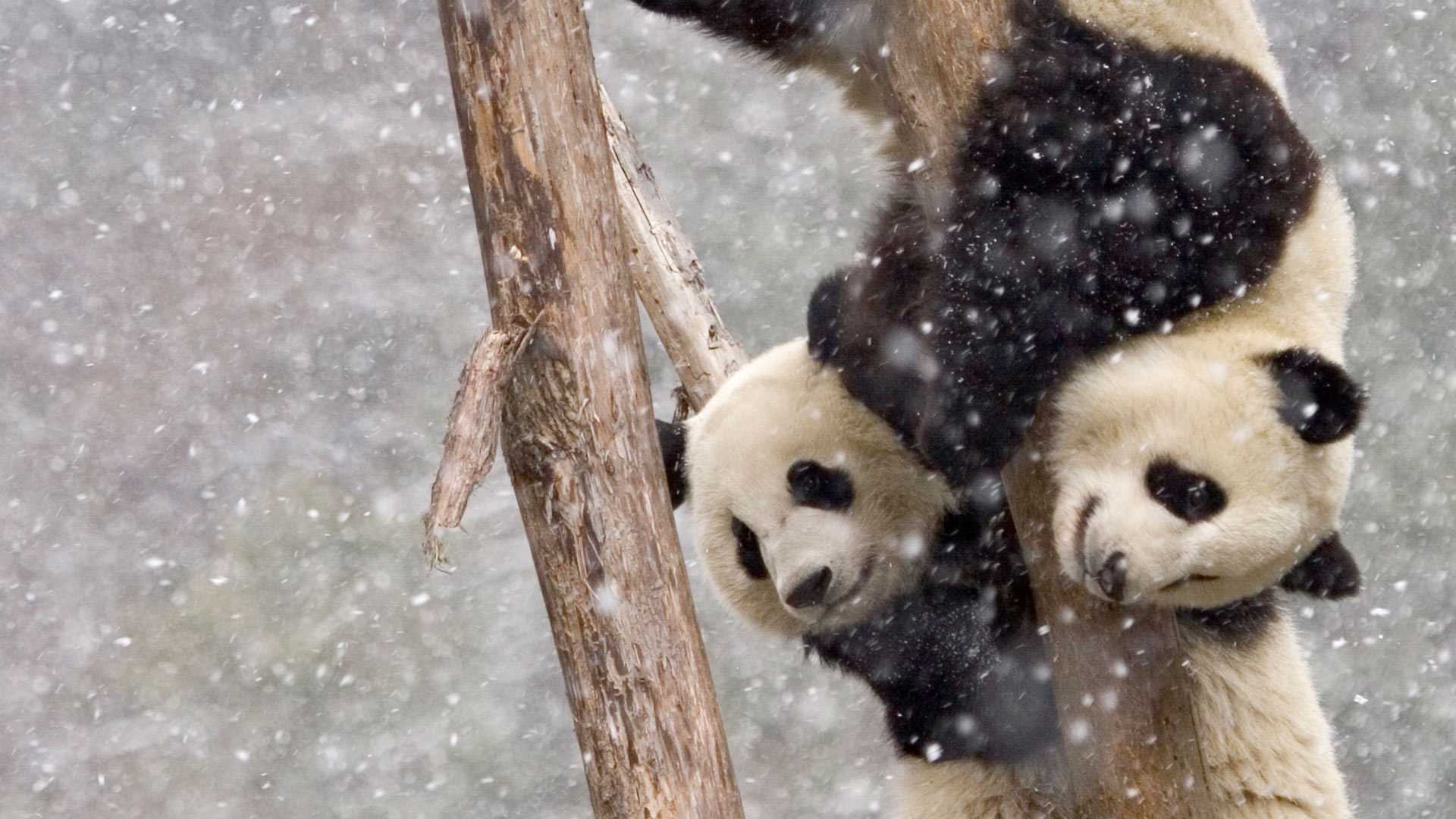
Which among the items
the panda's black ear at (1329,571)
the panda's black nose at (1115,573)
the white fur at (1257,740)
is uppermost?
the panda's black nose at (1115,573)

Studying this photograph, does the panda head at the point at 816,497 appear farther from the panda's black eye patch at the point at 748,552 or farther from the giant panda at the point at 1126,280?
the giant panda at the point at 1126,280

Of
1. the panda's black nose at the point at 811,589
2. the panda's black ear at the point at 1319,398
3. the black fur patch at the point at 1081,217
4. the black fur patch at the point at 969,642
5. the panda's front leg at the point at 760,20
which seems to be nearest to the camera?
the panda's black ear at the point at 1319,398

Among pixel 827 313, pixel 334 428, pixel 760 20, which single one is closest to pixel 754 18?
pixel 760 20

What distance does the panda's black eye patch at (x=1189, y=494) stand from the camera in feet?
5.63

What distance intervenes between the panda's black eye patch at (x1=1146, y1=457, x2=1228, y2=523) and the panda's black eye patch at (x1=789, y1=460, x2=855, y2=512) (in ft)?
1.72

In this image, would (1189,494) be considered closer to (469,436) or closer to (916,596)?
(916,596)

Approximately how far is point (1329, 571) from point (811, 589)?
801mm

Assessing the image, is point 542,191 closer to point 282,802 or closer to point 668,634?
point 668,634

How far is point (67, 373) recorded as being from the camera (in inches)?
193

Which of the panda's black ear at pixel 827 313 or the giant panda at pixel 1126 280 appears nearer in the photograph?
the giant panda at pixel 1126 280

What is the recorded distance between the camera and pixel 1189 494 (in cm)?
172

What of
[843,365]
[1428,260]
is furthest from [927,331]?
[1428,260]

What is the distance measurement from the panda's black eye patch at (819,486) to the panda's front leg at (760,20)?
824 millimetres

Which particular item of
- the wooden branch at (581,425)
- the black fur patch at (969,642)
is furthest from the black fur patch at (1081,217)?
the wooden branch at (581,425)
